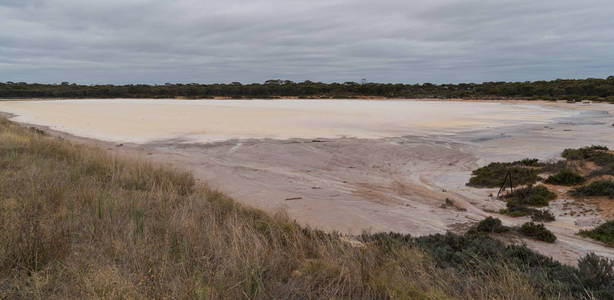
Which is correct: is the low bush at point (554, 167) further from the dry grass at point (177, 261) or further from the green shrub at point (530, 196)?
the dry grass at point (177, 261)

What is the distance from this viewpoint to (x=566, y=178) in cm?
1152

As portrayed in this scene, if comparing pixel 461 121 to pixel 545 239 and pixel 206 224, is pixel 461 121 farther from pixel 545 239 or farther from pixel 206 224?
pixel 206 224

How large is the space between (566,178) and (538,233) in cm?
509

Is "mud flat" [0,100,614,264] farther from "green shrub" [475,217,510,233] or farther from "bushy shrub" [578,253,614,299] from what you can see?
"bushy shrub" [578,253,614,299]

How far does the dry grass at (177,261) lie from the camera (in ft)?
11.5

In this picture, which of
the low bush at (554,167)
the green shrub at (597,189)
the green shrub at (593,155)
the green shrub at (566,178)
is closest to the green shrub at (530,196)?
the green shrub at (597,189)

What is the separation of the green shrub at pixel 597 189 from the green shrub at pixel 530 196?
0.67 m

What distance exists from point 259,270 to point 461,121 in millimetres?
28999

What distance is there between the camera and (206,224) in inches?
213

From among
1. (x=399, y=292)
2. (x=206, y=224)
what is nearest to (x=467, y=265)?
(x=399, y=292)

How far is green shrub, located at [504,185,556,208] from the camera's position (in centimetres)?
1006

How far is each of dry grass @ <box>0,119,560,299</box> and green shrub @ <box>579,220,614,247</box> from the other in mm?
4498

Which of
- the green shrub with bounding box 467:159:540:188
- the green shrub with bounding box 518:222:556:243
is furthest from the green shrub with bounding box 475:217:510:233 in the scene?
the green shrub with bounding box 467:159:540:188

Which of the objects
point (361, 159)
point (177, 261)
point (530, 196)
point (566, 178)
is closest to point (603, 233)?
point (530, 196)
